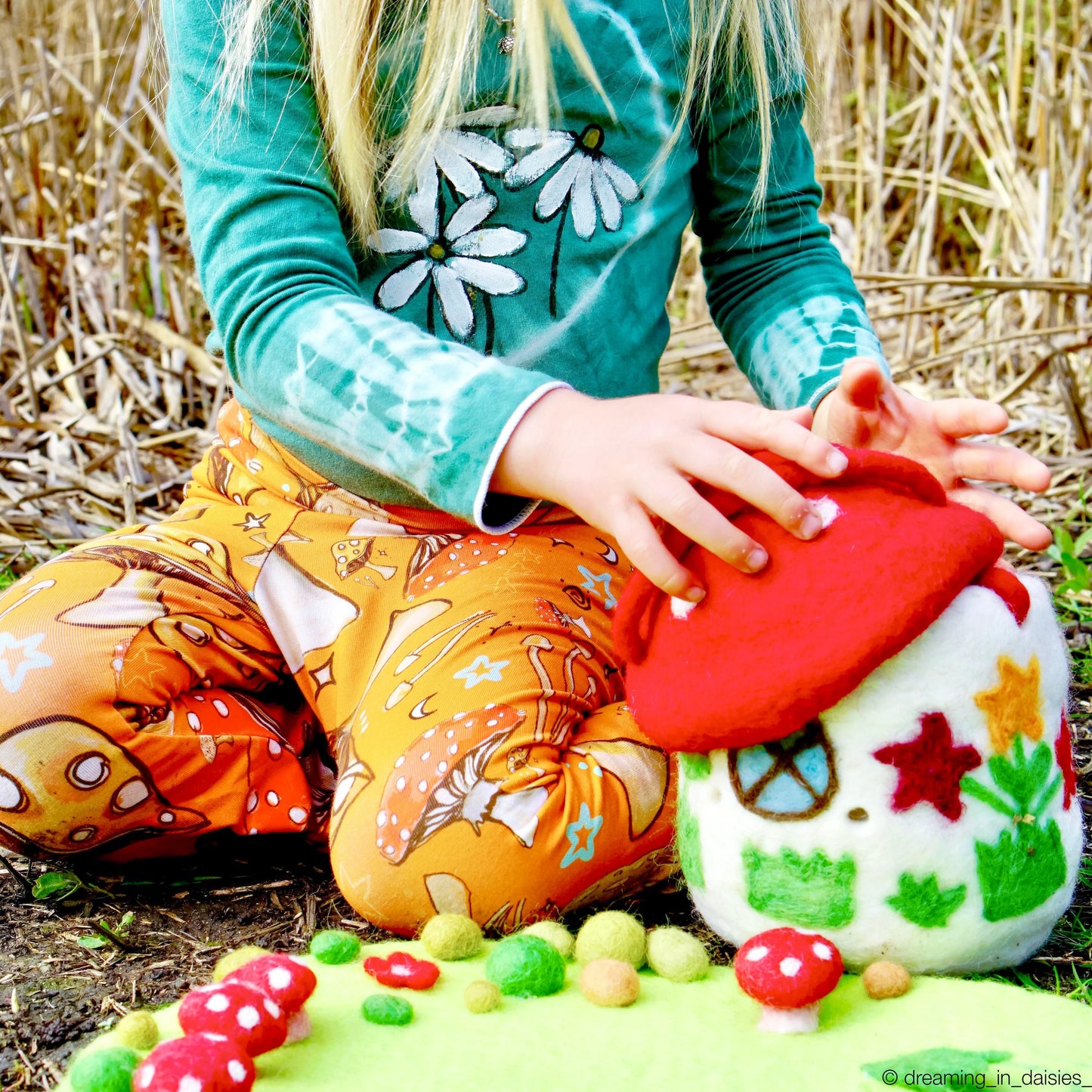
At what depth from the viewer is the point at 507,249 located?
1024 millimetres

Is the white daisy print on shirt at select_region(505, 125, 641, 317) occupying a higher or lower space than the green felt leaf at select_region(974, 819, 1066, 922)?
higher

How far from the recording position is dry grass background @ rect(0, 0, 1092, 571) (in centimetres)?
170

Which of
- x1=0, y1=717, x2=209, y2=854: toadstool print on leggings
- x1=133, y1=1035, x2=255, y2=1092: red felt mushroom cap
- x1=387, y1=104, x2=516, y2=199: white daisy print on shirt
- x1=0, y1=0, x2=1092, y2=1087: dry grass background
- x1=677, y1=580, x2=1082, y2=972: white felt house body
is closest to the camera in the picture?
x1=133, y1=1035, x2=255, y2=1092: red felt mushroom cap

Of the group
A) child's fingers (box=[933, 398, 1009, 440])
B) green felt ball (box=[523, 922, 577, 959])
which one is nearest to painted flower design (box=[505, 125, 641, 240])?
child's fingers (box=[933, 398, 1009, 440])

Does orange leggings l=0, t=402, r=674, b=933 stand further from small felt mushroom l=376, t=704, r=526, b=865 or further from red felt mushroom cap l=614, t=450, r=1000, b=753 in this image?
red felt mushroom cap l=614, t=450, r=1000, b=753

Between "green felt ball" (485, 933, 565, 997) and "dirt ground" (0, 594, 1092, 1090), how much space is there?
124 millimetres

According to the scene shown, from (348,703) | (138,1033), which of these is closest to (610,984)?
(138,1033)

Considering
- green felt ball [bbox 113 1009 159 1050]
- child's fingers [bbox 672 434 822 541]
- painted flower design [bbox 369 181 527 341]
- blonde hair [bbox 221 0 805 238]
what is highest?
Result: blonde hair [bbox 221 0 805 238]

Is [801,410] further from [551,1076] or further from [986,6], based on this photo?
[986,6]

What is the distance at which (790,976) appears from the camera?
2.08 feet

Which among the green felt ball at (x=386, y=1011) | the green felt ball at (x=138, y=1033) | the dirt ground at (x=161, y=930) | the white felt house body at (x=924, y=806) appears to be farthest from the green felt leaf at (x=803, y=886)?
the green felt ball at (x=138, y=1033)

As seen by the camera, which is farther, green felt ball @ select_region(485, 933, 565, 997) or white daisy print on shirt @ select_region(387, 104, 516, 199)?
white daisy print on shirt @ select_region(387, 104, 516, 199)

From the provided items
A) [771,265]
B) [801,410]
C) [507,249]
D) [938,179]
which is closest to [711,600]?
[801,410]

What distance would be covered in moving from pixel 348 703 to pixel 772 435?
462 millimetres
